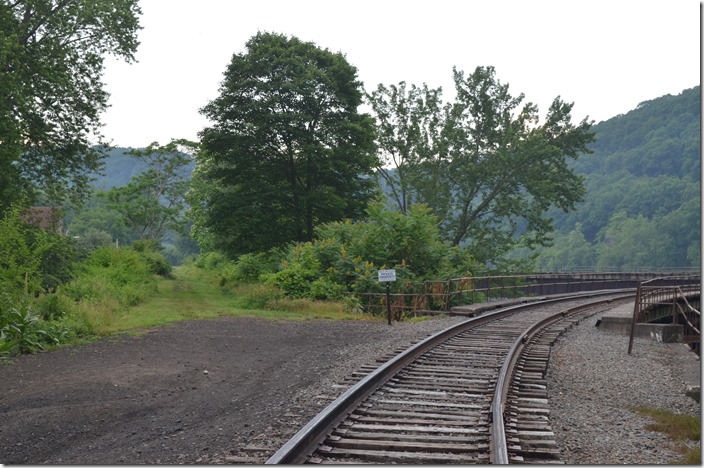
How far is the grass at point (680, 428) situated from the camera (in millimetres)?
6201

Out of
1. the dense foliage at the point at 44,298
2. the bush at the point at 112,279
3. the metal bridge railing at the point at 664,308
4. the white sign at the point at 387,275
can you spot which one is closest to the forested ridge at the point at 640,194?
the metal bridge railing at the point at 664,308

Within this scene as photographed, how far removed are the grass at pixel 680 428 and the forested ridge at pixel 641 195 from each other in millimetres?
100068

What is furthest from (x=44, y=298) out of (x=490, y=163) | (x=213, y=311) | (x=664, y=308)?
(x=490, y=163)

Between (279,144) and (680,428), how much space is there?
1109 inches

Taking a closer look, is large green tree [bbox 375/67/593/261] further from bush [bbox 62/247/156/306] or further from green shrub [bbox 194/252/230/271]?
bush [bbox 62/247/156/306]

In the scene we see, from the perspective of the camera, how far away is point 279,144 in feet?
110

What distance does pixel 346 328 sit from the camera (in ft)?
54.2

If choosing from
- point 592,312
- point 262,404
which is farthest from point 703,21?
point 592,312

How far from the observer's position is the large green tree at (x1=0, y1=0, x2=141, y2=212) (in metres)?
21.3

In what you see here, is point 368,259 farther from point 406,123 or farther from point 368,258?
point 406,123

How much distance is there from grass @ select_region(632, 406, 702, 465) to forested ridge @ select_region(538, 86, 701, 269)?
100 m

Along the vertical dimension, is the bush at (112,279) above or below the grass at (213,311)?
above

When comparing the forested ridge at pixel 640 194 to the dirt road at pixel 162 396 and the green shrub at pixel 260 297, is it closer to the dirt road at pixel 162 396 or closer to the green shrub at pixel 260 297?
the green shrub at pixel 260 297

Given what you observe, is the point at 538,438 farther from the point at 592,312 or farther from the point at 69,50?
the point at 69,50
